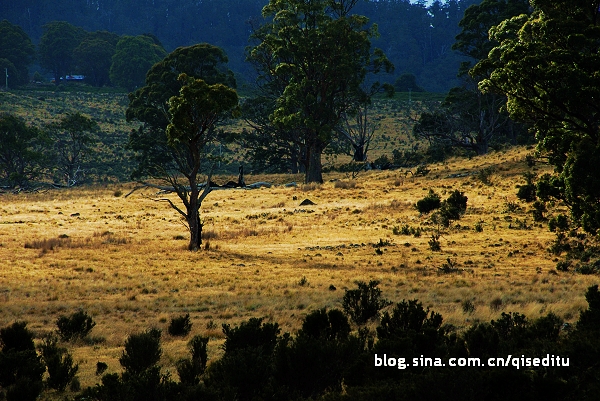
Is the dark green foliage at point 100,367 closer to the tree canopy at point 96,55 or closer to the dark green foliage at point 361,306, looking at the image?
the dark green foliage at point 361,306

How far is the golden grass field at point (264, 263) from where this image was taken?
597 inches

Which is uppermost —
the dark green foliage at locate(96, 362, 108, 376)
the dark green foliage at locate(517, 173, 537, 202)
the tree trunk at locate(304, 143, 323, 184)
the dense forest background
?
the dense forest background

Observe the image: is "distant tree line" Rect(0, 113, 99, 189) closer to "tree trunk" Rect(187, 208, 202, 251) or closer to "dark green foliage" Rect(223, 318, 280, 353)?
"tree trunk" Rect(187, 208, 202, 251)

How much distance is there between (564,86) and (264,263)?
11369 millimetres

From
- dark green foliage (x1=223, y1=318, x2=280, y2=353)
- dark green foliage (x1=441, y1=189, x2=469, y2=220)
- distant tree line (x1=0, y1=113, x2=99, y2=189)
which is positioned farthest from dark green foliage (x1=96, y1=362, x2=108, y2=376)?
distant tree line (x1=0, y1=113, x2=99, y2=189)

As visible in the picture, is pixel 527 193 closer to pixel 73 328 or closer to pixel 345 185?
pixel 345 185

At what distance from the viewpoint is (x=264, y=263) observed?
2302cm

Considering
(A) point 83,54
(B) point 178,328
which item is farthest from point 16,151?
(B) point 178,328

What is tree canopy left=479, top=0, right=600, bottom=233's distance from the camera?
19141 millimetres

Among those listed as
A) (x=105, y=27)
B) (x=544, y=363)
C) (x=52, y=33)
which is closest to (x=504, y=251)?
(x=544, y=363)

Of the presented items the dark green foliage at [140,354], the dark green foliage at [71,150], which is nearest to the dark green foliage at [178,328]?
the dark green foliage at [140,354]

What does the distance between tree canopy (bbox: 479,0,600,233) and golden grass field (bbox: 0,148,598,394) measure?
273cm

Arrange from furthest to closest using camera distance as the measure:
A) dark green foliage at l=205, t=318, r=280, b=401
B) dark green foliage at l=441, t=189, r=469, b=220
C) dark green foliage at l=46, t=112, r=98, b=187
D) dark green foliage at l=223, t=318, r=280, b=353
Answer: dark green foliage at l=46, t=112, r=98, b=187
dark green foliage at l=441, t=189, r=469, b=220
dark green foliage at l=223, t=318, r=280, b=353
dark green foliage at l=205, t=318, r=280, b=401

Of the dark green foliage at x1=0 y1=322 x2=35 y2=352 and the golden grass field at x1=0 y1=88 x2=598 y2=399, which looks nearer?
the dark green foliage at x1=0 y1=322 x2=35 y2=352
